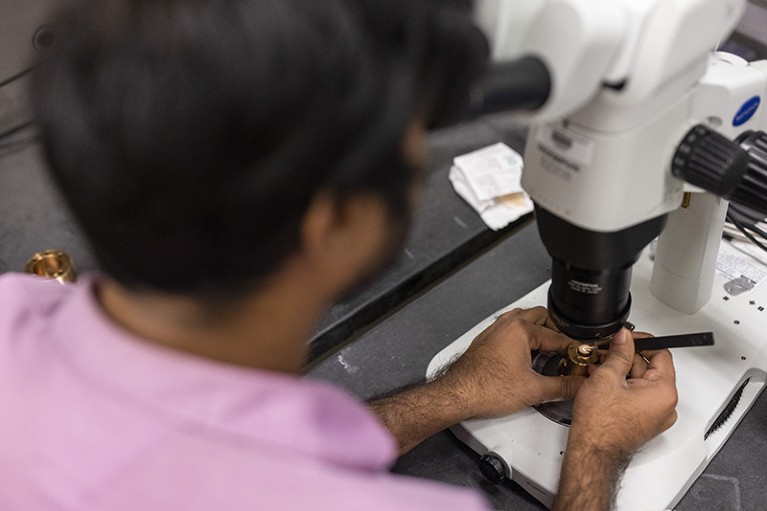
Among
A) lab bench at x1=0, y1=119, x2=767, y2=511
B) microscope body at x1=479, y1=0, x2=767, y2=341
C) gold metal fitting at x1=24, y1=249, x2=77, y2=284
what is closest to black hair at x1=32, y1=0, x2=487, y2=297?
microscope body at x1=479, y1=0, x2=767, y2=341

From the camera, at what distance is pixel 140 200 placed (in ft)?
1.48

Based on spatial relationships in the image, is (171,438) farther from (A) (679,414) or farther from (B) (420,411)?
(A) (679,414)

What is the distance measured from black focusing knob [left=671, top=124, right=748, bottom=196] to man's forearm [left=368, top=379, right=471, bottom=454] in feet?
1.25

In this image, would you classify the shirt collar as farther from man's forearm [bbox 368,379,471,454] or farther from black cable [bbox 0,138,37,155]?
black cable [bbox 0,138,37,155]

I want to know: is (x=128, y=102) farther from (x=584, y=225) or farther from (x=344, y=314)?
(x=344, y=314)

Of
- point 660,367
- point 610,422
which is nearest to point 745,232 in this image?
point 660,367

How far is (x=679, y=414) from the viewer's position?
36.5 inches

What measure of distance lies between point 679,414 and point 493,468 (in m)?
0.23

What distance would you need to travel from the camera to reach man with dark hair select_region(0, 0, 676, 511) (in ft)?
1.39

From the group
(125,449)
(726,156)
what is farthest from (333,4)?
(726,156)

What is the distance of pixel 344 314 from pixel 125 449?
0.65 meters

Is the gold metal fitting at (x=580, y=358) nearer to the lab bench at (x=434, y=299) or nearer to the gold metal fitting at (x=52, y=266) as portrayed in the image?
the lab bench at (x=434, y=299)

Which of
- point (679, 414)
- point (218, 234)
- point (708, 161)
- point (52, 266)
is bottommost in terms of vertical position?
point (679, 414)

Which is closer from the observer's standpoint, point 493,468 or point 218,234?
point 218,234
